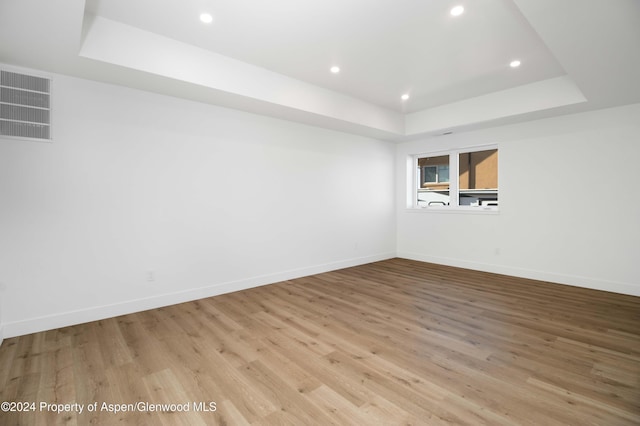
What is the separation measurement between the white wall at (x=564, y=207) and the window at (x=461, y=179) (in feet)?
0.93

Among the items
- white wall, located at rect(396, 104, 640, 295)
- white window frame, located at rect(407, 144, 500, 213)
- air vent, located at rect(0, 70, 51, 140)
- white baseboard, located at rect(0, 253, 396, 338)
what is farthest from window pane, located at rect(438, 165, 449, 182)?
air vent, located at rect(0, 70, 51, 140)

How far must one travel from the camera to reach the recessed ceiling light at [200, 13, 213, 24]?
103 inches

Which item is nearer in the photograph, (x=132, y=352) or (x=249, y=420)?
(x=249, y=420)

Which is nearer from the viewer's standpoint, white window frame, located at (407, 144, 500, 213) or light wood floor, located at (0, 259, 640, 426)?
light wood floor, located at (0, 259, 640, 426)

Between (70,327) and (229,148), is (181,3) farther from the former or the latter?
(70,327)

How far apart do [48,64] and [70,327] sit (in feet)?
8.24

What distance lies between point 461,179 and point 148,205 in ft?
17.3

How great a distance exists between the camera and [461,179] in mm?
5754

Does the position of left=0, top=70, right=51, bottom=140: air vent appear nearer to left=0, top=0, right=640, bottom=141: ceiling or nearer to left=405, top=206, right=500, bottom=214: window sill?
left=0, top=0, right=640, bottom=141: ceiling

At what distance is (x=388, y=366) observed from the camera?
7.29ft

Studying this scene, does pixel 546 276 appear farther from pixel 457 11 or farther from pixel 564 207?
pixel 457 11

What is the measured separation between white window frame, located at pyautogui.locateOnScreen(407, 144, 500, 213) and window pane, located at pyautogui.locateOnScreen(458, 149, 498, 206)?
0.08 m

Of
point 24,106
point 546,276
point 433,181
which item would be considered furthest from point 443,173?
point 24,106

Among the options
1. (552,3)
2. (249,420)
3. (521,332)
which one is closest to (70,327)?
(249,420)
